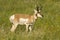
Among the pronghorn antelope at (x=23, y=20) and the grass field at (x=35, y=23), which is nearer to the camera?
the grass field at (x=35, y=23)

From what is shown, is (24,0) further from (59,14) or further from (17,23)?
(17,23)

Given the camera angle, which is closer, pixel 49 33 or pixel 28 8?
pixel 49 33

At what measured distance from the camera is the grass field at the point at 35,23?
10000mm

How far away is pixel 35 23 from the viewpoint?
12.7 m

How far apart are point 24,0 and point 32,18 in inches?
201

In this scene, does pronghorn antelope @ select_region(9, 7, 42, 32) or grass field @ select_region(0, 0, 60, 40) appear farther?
pronghorn antelope @ select_region(9, 7, 42, 32)

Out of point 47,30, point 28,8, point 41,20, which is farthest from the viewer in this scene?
point 28,8

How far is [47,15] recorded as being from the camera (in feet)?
45.8

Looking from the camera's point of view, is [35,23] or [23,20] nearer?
[23,20]

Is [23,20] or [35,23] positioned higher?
[23,20]

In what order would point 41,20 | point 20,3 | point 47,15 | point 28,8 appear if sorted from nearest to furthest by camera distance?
1. point 41,20
2. point 47,15
3. point 28,8
4. point 20,3

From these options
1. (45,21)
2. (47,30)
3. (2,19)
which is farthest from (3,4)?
(47,30)

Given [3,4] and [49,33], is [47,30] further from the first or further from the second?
[3,4]

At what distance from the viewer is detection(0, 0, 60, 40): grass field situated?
10.0m
